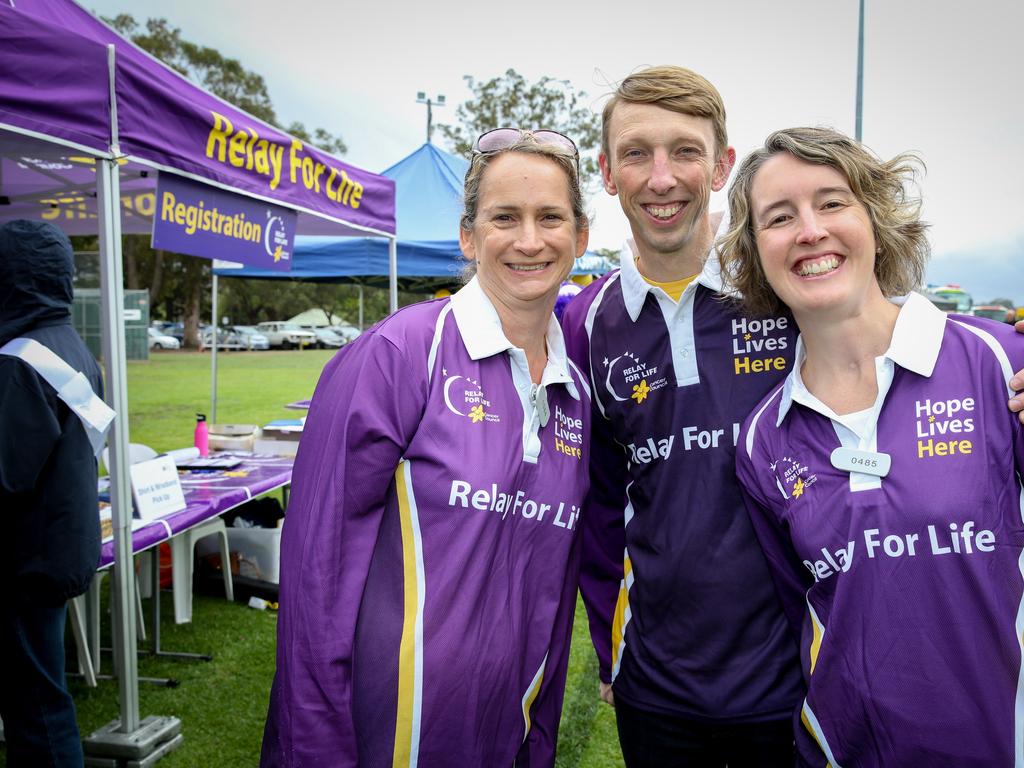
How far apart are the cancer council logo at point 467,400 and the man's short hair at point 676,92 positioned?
3.01ft

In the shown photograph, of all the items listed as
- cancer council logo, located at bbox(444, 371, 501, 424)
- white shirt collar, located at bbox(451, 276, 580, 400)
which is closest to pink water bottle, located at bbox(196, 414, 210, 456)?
white shirt collar, located at bbox(451, 276, 580, 400)

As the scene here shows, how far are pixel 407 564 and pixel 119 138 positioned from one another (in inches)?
96.9

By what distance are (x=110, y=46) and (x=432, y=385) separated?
92.1 inches

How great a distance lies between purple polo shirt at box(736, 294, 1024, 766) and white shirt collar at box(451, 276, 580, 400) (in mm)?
551

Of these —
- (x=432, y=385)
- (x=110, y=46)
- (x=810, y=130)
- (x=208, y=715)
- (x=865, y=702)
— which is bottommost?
(x=208, y=715)

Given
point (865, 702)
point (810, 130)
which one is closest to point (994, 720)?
point (865, 702)

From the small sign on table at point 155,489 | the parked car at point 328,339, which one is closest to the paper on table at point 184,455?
the small sign on table at point 155,489

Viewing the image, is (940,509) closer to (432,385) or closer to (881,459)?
(881,459)

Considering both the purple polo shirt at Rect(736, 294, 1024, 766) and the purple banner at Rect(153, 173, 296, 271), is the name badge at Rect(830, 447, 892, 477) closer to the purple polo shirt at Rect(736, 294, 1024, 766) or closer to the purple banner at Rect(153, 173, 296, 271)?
the purple polo shirt at Rect(736, 294, 1024, 766)

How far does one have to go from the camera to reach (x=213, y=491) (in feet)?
14.8

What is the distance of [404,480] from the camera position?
159 cm

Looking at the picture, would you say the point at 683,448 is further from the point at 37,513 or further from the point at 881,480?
the point at 37,513

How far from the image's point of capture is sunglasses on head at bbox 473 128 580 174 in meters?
1.81

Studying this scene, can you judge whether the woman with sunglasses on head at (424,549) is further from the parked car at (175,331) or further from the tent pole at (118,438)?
the parked car at (175,331)
